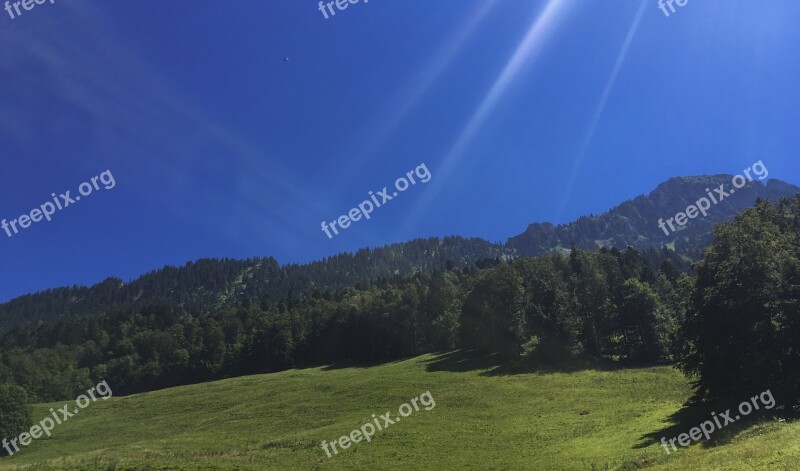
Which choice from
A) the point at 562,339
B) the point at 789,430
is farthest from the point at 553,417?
the point at 562,339

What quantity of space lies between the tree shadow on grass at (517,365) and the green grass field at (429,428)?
1208mm

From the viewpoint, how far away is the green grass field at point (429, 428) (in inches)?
1373

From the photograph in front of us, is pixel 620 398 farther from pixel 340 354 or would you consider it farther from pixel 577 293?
pixel 340 354

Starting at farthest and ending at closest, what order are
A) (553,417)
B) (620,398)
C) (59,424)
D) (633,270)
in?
(633,270)
(59,424)
(620,398)
(553,417)

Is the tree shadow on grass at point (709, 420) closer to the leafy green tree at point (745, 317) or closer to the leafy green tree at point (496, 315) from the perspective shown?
the leafy green tree at point (745, 317)

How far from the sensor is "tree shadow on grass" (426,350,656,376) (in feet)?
274

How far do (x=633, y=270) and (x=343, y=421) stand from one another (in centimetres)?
12355

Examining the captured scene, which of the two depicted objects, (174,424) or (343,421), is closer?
(343,421)

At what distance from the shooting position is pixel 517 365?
90.1 m

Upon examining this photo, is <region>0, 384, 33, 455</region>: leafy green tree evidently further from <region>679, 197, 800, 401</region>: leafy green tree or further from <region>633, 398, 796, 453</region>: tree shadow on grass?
<region>679, 197, 800, 401</region>: leafy green tree

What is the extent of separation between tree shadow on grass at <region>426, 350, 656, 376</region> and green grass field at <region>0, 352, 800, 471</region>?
3.96ft

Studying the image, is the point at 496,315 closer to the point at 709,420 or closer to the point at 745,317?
the point at 745,317

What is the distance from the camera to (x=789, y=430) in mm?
28422

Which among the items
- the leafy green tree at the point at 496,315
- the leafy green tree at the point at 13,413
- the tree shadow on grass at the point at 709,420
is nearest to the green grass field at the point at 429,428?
the tree shadow on grass at the point at 709,420
